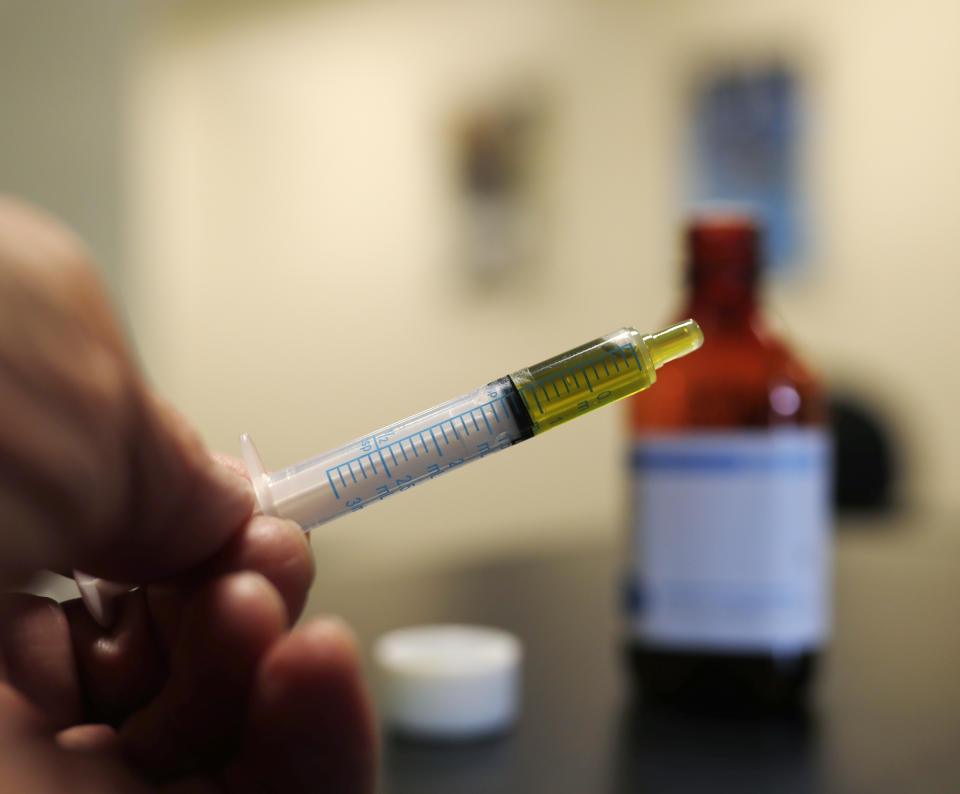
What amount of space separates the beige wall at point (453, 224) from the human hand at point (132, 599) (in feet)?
4.83

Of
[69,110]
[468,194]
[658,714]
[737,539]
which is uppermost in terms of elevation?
[69,110]

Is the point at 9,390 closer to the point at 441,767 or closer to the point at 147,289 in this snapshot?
the point at 441,767

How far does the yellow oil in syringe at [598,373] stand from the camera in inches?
18.3

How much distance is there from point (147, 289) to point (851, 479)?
1614 millimetres

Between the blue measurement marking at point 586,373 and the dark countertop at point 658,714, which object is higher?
the blue measurement marking at point 586,373

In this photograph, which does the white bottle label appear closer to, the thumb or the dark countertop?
the dark countertop

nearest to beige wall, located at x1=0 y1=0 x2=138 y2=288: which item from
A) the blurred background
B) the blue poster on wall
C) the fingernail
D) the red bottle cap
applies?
the blurred background

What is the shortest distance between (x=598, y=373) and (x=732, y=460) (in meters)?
0.20

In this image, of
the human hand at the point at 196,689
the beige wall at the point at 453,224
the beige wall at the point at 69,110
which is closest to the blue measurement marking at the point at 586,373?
the human hand at the point at 196,689

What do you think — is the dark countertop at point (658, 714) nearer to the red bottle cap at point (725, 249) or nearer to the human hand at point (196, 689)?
the human hand at point (196, 689)

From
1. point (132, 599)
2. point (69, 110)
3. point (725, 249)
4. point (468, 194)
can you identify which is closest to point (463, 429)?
point (132, 599)

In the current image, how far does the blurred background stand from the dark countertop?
0.87 m

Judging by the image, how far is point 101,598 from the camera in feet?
1.22

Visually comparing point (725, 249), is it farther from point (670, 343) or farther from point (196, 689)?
point (196, 689)
